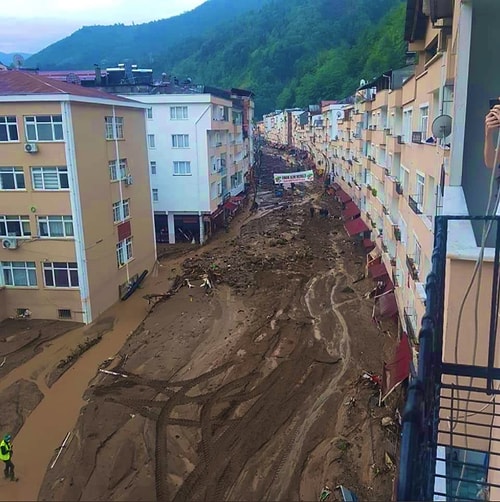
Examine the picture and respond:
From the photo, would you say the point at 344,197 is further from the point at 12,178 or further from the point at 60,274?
the point at 12,178

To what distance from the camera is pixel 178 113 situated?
1288 inches

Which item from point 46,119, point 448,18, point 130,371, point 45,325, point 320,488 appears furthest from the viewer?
point 45,325

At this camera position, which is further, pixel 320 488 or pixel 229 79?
pixel 229 79

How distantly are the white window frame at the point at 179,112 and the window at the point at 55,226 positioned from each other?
14490mm

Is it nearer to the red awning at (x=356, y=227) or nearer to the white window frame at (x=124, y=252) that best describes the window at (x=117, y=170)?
the white window frame at (x=124, y=252)

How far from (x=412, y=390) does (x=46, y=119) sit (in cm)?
2016

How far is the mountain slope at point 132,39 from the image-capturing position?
141375 mm

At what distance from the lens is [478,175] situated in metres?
8.30

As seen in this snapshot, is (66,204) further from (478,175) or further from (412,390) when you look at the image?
(412,390)

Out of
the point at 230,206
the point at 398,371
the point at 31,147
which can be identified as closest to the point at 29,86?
the point at 31,147

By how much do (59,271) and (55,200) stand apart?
2.95m

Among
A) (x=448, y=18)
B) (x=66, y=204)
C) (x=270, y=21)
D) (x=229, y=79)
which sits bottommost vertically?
(x=66, y=204)

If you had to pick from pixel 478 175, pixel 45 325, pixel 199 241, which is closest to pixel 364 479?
pixel 478 175

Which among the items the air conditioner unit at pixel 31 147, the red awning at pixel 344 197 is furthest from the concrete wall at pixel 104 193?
the red awning at pixel 344 197
